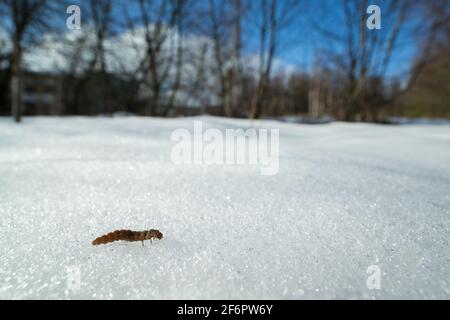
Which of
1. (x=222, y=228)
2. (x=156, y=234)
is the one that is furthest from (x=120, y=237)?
(x=222, y=228)

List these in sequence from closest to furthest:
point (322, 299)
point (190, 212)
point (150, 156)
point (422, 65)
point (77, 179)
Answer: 1. point (322, 299)
2. point (190, 212)
3. point (77, 179)
4. point (150, 156)
5. point (422, 65)

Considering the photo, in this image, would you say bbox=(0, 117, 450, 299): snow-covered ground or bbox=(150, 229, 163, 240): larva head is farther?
bbox=(150, 229, 163, 240): larva head

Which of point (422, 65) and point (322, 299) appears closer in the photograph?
point (322, 299)

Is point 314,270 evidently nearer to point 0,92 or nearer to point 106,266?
point 106,266

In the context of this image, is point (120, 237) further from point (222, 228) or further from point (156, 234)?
point (222, 228)

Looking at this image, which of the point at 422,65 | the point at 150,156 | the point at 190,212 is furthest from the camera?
the point at 422,65

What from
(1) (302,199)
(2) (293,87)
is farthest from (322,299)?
(2) (293,87)

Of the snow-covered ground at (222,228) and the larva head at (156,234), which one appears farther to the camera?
the larva head at (156,234)
